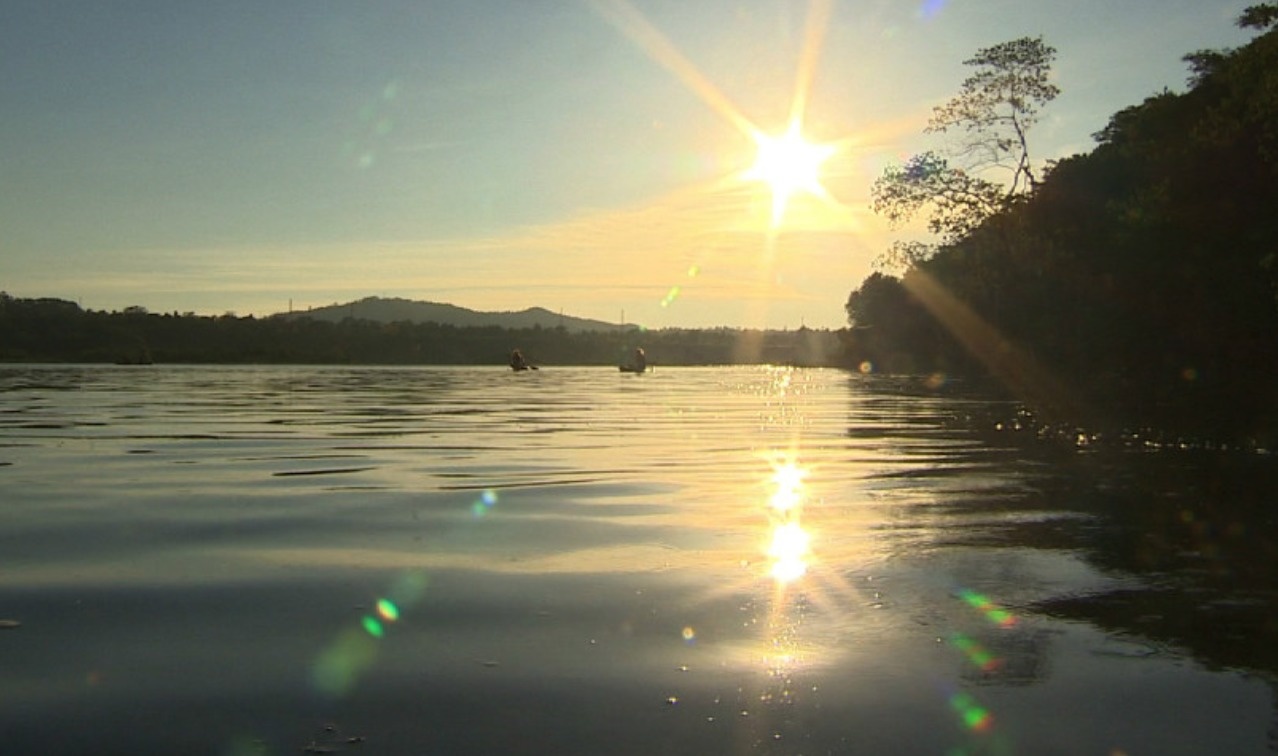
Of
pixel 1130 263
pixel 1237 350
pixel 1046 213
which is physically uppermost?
pixel 1046 213

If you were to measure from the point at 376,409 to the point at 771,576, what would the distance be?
28.6 metres

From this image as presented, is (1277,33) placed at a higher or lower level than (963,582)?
higher

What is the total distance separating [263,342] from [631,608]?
514 feet

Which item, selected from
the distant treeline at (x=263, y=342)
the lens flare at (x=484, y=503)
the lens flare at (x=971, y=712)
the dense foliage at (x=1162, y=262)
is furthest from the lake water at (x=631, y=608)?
the distant treeline at (x=263, y=342)

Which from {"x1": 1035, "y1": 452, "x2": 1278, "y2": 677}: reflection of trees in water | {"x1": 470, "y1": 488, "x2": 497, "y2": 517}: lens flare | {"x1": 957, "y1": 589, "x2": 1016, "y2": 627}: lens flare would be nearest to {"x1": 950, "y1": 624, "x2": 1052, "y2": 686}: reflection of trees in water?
{"x1": 957, "y1": 589, "x2": 1016, "y2": 627}: lens flare

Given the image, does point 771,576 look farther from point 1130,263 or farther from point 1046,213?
point 1046,213

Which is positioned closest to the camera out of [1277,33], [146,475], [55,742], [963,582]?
[55,742]

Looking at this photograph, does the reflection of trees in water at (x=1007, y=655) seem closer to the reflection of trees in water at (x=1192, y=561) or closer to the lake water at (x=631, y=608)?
the lake water at (x=631, y=608)

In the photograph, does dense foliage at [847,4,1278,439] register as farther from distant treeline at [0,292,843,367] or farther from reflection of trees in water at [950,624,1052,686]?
distant treeline at [0,292,843,367]

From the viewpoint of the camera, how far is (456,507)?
13.7 meters

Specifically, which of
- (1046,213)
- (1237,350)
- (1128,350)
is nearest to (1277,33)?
(1237,350)

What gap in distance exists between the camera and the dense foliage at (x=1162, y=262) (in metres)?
28.8

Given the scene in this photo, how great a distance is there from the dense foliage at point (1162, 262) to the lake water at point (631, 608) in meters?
12.2

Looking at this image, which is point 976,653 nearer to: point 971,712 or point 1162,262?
point 971,712
